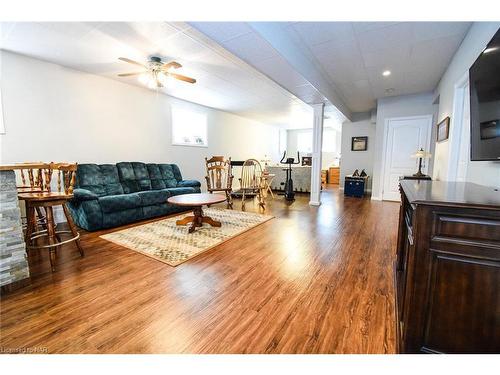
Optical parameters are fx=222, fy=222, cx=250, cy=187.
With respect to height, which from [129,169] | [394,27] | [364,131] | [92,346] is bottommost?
[92,346]

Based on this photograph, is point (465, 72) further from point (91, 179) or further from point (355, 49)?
point (91, 179)

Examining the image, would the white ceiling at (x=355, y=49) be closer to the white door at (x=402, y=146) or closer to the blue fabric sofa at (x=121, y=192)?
the white door at (x=402, y=146)

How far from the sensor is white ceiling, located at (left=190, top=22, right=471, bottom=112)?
2398 millimetres

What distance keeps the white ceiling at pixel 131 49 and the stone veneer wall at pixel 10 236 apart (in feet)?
5.89

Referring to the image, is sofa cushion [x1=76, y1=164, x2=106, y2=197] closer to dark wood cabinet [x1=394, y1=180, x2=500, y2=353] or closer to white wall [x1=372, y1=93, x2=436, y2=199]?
dark wood cabinet [x1=394, y1=180, x2=500, y2=353]

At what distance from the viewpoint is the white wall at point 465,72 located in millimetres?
1799

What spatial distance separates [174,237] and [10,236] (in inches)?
57.1

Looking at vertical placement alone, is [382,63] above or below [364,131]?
above
